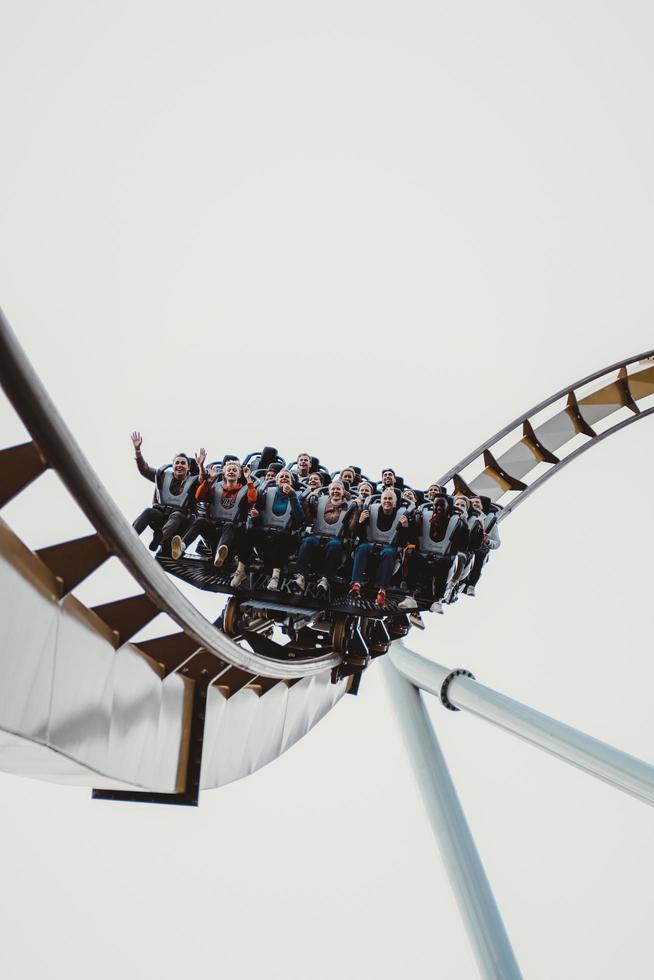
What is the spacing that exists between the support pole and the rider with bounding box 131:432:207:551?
1816mm

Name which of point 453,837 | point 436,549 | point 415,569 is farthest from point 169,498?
point 453,837

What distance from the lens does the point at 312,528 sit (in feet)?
23.8

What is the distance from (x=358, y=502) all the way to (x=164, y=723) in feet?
12.0

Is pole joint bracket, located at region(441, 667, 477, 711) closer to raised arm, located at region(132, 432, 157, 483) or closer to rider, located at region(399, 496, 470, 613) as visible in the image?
rider, located at region(399, 496, 470, 613)

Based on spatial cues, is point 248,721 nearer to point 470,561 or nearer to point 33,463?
point 33,463

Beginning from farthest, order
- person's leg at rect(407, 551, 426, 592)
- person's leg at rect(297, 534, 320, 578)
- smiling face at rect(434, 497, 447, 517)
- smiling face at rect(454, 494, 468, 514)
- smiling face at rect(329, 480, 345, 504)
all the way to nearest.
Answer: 1. smiling face at rect(454, 494, 468, 514)
2. smiling face at rect(434, 497, 447, 517)
3. person's leg at rect(407, 551, 426, 592)
4. smiling face at rect(329, 480, 345, 504)
5. person's leg at rect(297, 534, 320, 578)

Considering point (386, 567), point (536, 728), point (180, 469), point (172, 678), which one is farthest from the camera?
point (386, 567)

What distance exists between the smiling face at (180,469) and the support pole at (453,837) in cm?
192

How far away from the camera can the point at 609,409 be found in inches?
476

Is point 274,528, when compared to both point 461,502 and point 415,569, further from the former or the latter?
point 461,502

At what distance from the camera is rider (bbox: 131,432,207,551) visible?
686 cm

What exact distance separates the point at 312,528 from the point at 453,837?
7.04 feet

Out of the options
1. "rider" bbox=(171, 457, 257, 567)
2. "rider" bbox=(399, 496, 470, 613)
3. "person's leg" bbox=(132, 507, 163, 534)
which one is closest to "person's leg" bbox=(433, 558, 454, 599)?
"rider" bbox=(399, 496, 470, 613)

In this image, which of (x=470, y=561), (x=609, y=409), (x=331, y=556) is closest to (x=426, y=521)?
(x=470, y=561)
